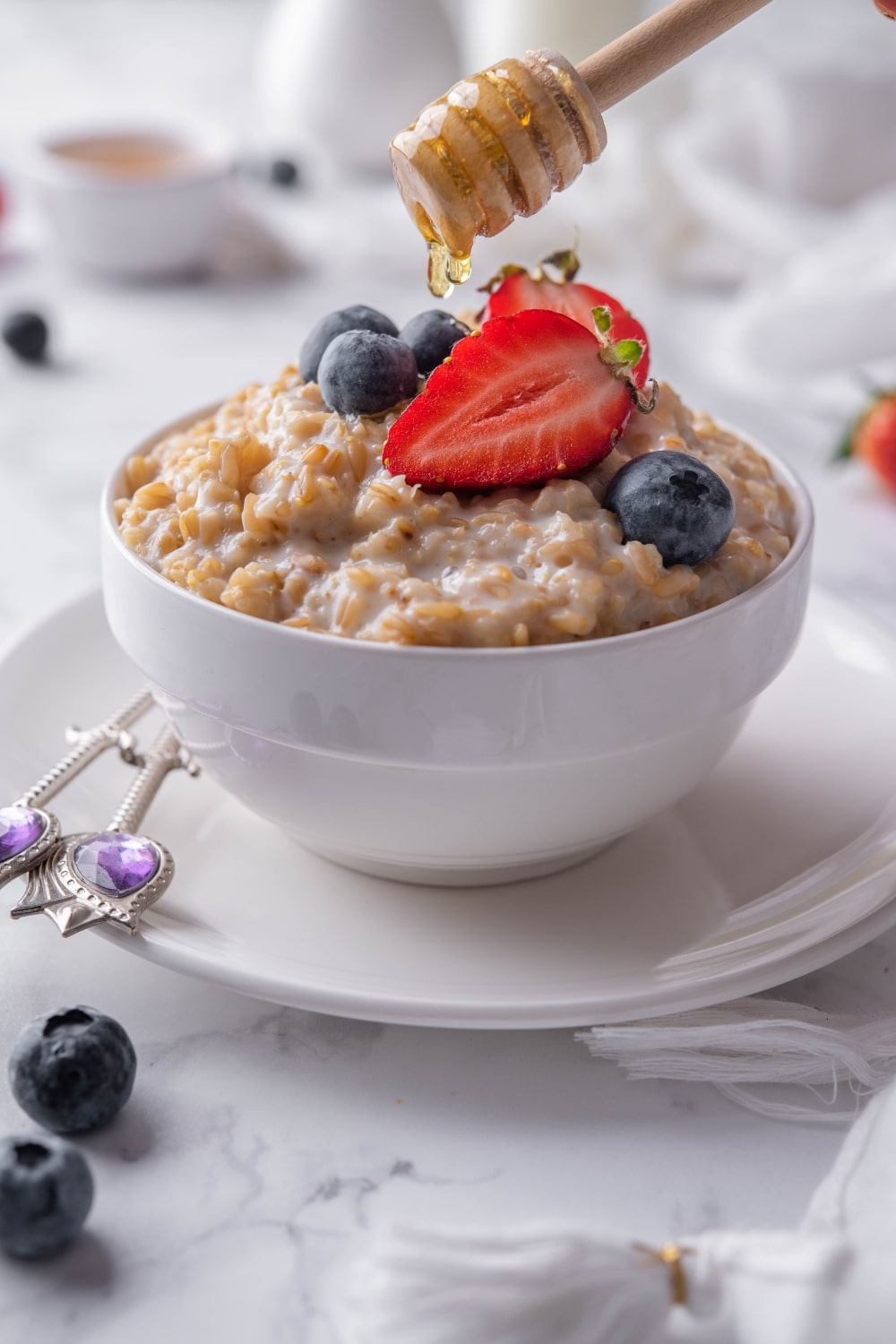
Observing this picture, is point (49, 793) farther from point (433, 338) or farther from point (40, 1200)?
point (433, 338)

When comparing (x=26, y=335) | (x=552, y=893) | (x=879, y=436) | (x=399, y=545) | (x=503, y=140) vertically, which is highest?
(x=503, y=140)

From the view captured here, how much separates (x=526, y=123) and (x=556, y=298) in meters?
0.31

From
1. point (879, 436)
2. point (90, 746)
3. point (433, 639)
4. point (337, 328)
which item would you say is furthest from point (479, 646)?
point (879, 436)

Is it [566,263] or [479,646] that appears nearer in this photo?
[479,646]

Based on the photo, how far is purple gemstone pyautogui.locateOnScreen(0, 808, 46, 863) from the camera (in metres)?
1.38

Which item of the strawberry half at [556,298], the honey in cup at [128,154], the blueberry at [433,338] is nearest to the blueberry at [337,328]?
the blueberry at [433,338]

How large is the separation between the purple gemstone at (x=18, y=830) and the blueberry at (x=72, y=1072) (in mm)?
203

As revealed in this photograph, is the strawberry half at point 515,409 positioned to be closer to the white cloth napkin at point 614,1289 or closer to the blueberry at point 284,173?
the white cloth napkin at point 614,1289

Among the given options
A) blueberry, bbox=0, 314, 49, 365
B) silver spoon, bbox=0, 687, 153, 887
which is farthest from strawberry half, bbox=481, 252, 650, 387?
blueberry, bbox=0, 314, 49, 365

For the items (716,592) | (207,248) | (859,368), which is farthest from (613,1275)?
(207,248)

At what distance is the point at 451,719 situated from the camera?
4.07ft

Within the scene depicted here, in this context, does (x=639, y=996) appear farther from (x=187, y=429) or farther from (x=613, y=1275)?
(x=187, y=429)

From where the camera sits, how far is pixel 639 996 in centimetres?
124

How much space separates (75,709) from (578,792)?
694 millimetres
